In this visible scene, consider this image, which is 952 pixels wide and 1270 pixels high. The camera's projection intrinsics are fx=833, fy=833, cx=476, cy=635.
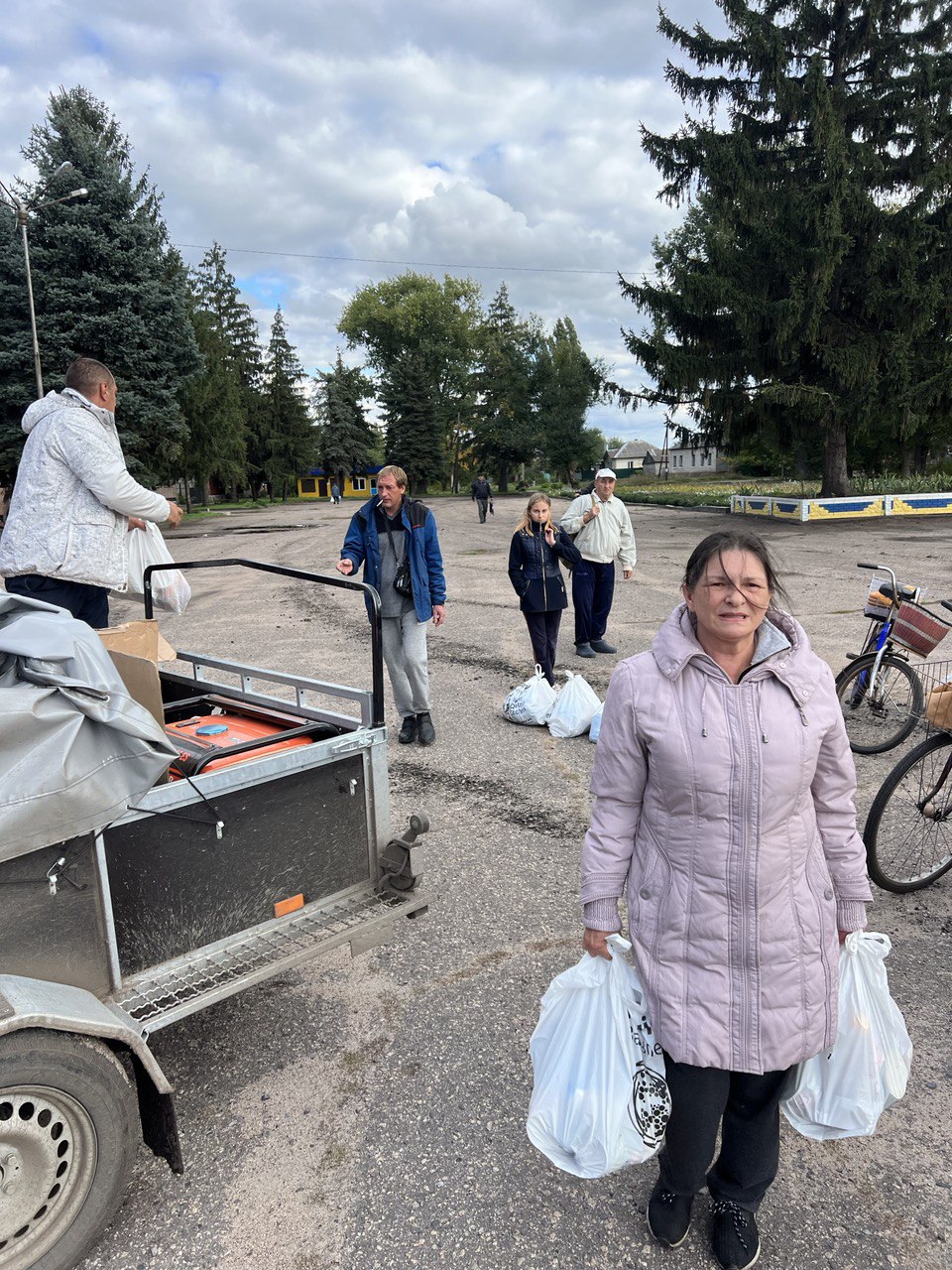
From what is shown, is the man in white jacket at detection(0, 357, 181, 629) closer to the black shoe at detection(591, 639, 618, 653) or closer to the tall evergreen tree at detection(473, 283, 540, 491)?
the black shoe at detection(591, 639, 618, 653)

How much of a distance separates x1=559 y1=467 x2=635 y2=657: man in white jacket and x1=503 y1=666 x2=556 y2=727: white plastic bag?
1.65 m

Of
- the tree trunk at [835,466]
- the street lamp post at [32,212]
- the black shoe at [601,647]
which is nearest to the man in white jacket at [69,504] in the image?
the black shoe at [601,647]

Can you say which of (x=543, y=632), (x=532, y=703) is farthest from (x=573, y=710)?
(x=543, y=632)

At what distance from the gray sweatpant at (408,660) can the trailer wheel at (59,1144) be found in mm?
4091

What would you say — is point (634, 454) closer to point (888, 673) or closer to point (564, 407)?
point (564, 407)

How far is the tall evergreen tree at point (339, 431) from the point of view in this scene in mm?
70312

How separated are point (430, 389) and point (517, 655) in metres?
62.3

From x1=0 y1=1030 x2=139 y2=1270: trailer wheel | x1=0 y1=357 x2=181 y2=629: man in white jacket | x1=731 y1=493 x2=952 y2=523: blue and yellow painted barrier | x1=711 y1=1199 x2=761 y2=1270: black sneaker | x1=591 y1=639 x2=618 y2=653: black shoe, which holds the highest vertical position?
x1=0 y1=357 x2=181 y2=629: man in white jacket

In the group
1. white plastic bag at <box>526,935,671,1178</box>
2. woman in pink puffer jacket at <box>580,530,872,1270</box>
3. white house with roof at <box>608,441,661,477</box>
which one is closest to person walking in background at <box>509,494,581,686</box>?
woman in pink puffer jacket at <box>580,530,872,1270</box>

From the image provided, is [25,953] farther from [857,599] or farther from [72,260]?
[72,260]

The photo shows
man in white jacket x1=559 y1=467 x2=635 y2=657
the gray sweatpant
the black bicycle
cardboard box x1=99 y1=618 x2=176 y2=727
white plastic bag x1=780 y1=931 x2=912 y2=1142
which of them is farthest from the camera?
man in white jacket x1=559 y1=467 x2=635 y2=657

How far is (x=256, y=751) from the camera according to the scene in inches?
120

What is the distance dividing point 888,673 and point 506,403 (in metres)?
64.7

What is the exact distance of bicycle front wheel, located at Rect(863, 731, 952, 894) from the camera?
392 centimetres
